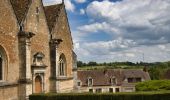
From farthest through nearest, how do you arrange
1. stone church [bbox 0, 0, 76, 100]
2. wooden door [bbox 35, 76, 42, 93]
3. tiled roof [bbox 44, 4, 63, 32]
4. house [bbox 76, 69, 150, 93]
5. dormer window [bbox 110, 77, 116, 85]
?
dormer window [bbox 110, 77, 116, 85]
house [bbox 76, 69, 150, 93]
tiled roof [bbox 44, 4, 63, 32]
wooden door [bbox 35, 76, 42, 93]
stone church [bbox 0, 0, 76, 100]

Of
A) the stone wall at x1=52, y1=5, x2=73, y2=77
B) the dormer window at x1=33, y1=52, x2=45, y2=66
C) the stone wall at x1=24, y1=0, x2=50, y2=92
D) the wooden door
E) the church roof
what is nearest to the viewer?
the church roof

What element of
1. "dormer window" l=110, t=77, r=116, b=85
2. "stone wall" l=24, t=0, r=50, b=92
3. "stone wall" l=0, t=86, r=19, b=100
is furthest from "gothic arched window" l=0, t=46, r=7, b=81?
"dormer window" l=110, t=77, r=116, b=85

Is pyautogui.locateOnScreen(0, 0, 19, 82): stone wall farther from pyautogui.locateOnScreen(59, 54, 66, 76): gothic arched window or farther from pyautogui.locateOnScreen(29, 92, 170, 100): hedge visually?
pyautogui.locateOnScreen(59, 54, 66, 76): gothic arched window

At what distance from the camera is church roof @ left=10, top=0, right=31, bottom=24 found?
22.4 m

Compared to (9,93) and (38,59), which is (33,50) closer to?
(38,59)

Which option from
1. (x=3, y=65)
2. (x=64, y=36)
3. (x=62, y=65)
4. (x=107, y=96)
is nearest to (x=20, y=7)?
(x=3, y=65)

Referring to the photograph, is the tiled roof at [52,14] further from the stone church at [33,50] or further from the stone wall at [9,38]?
the stone wall at [9,38]

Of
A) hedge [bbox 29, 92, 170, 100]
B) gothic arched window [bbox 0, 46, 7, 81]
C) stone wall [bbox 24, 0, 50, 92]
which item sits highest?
stone wall [bbox 24, 0, 50, 92]

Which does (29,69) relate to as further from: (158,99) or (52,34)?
(158,99)

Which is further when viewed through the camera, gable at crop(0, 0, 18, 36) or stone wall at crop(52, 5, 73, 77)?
stone wall at crop(52, 5, 73, 77)

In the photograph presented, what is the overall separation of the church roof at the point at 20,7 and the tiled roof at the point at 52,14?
418cm

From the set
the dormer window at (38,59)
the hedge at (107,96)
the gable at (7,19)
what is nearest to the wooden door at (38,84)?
the dormer window at (38,59)

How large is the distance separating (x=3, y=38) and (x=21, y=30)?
2015 millimetres

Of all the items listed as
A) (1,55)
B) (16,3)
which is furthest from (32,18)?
(1,55)
